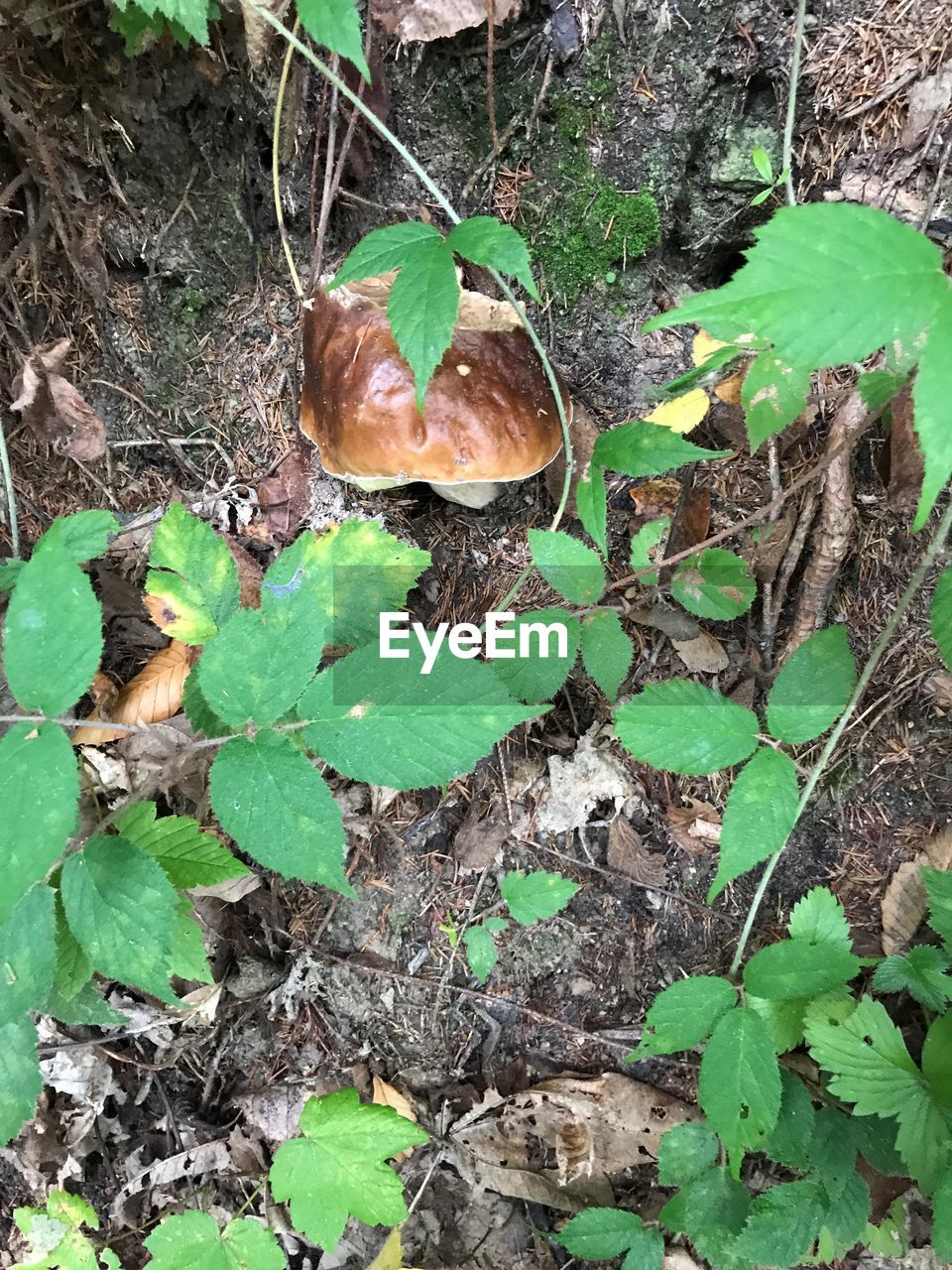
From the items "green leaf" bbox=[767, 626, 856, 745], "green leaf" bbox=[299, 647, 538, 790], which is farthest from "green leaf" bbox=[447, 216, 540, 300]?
"green leaf" bbox=[767, 626, 856, 745]

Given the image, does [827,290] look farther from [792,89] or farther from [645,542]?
[792,89]

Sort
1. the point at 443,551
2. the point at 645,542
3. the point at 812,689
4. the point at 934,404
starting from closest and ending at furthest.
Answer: the point at 934,404
the point at 812,689
the point at 645,542
the point at 443,551

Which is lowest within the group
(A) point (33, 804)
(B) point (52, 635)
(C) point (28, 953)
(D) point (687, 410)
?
(C) point (28, 953)

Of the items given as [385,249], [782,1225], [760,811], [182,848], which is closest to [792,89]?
[385,249]

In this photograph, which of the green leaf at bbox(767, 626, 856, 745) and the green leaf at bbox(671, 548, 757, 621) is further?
the green leaf at bbox(671, 548, 757, 621)

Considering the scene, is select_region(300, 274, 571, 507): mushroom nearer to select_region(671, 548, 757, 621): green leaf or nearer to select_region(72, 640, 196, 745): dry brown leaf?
select_region(671, 548, 757, 621): green leaf

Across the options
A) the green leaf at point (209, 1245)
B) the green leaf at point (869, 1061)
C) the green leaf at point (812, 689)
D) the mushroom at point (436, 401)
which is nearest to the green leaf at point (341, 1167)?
the green leaf at point (209, 1245)
